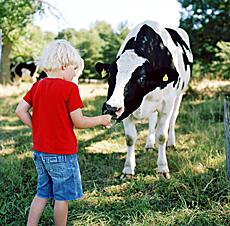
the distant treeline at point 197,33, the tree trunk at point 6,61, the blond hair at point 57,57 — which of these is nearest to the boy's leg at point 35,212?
the blond hair at point 57,57

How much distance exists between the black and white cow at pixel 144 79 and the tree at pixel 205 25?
4439 millimetres

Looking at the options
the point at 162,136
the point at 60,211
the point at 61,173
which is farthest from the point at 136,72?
the point at 60,211

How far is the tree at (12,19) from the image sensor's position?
1282 cm

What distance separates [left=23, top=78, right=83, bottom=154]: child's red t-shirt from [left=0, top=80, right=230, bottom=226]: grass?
86 cm

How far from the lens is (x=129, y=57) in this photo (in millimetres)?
3584

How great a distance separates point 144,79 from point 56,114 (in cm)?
142

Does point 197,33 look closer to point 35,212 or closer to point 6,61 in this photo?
point 35,212

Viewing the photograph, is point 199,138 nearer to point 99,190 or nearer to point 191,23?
point 99,190

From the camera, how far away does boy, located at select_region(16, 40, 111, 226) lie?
2.38 m

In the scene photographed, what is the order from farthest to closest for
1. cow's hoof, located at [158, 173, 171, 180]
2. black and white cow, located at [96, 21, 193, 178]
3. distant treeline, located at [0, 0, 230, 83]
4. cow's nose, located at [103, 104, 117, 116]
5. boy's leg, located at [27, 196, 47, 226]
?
distant treeline, located at [0, 0, 230, 83] → cow's hoof, located at [158, 173, 171, 180] → black and white cow, located at [96, 21, 193, 178] → cow's nose, located at [103, 104, 117, 116] → boy's leg, located at [27, 196, 47, 226]

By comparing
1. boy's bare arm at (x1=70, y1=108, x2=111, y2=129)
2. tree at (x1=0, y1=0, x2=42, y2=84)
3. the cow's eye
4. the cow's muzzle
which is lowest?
the cow's muzzle

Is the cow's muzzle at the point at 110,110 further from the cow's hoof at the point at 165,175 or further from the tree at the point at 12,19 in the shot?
the tree at the point at 12,19

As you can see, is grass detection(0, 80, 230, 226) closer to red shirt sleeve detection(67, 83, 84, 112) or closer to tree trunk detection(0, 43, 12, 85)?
red shirt sleeve detection(67, 83, 84, 112)

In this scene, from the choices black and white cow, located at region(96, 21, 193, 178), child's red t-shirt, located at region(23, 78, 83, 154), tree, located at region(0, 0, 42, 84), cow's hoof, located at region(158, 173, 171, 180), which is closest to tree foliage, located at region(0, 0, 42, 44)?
tree, located at region(0, 0, 42, 84)
